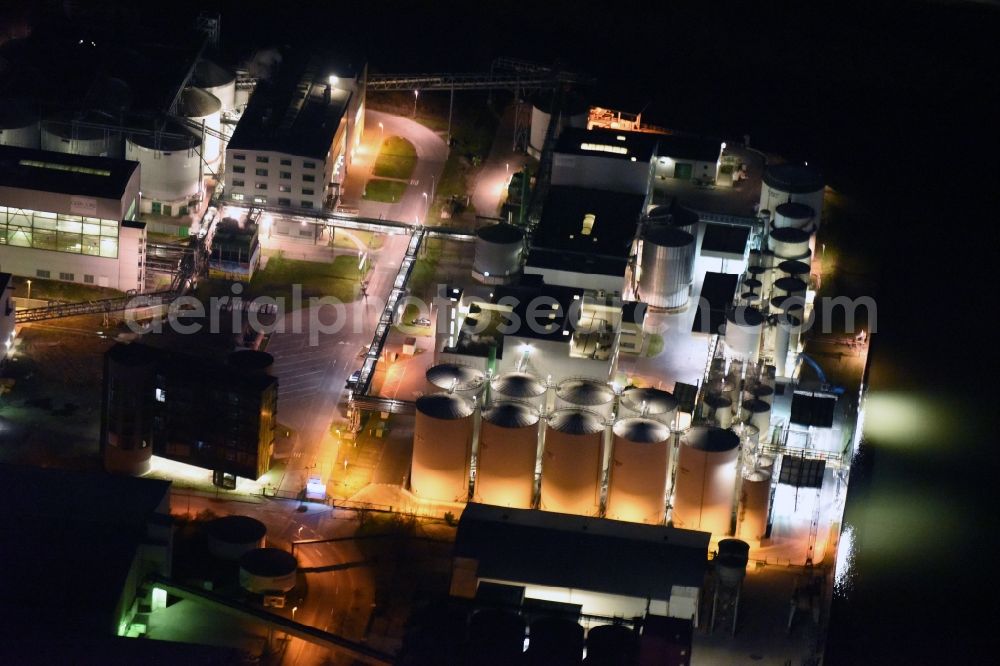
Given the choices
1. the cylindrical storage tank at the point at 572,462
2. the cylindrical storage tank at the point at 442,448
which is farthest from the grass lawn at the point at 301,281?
the cylindrical storage tank at the point at 572,462

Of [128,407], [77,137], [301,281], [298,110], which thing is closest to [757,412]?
[128,407]

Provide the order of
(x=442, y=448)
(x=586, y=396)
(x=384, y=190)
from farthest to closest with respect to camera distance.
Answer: (x=384, y=190), (x=586, y=396), (x=442, y=448)

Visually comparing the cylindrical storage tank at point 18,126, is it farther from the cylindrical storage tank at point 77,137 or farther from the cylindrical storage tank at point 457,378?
the cylindrical storage tank at point 457,378

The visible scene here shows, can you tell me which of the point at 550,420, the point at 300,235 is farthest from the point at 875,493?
the point at 300,235

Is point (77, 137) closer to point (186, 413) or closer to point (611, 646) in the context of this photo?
point (186, 413)

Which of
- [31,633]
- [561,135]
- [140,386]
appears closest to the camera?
[31,633]

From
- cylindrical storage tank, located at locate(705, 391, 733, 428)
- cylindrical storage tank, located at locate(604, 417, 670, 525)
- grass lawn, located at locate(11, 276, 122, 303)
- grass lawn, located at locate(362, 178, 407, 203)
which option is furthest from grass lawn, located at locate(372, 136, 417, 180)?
cylindrical storage tank, located at locate(604, 417, 670, 525)

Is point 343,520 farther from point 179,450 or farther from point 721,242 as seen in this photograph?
point 721,242
